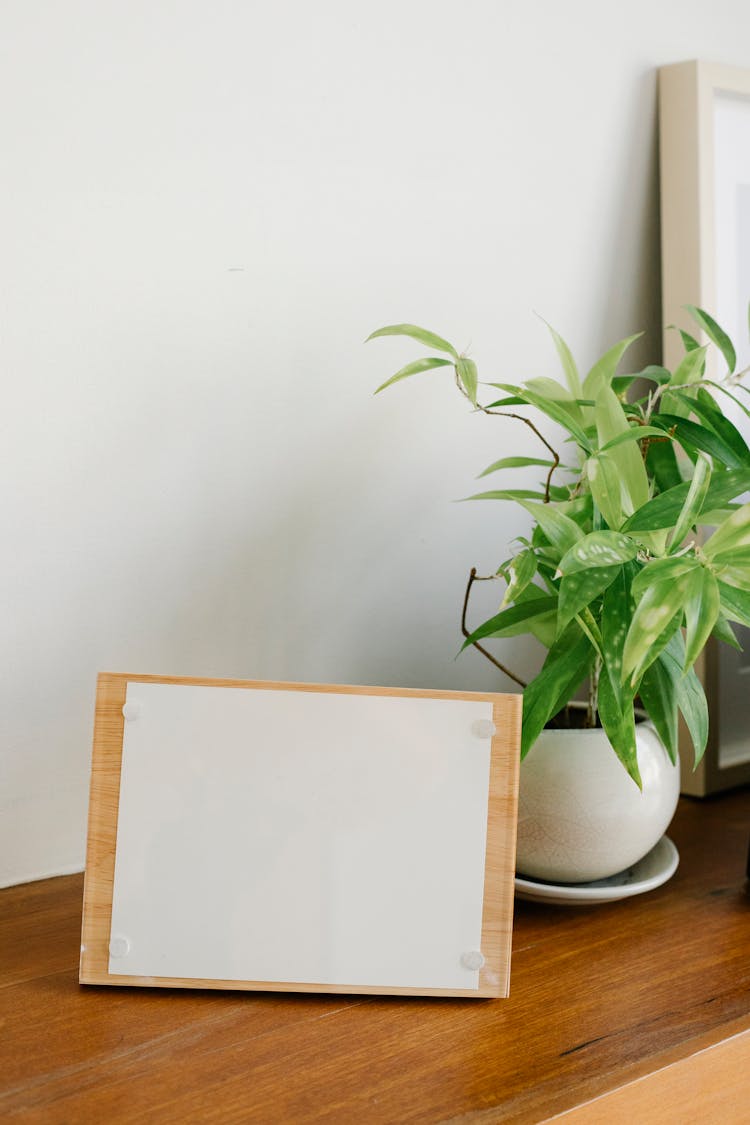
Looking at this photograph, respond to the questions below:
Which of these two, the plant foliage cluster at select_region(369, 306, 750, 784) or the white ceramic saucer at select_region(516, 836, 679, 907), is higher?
the plant foliage cluster at select_region(369, 306, 750, 784)

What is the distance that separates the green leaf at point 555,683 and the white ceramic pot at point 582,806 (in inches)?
1.8

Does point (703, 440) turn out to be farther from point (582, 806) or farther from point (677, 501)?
point (582, 806)

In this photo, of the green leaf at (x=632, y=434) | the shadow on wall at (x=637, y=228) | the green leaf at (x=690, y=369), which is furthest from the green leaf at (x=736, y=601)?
the shadow on wall at (x=637, y=228)

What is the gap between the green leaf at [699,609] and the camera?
2.05 ft

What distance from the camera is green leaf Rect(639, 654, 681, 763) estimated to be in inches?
29.3

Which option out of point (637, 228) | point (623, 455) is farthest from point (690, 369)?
point (637, 228)

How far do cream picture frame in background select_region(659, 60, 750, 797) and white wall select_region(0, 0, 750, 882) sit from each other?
0.05 m

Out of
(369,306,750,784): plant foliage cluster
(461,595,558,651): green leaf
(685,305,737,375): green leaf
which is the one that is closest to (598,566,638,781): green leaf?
(369,306,750,784): plant foliage cluster

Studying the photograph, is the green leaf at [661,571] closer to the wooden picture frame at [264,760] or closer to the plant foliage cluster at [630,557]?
the plant foliage cluster at [630,557]

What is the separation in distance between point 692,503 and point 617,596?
9 cm

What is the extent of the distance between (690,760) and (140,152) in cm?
75

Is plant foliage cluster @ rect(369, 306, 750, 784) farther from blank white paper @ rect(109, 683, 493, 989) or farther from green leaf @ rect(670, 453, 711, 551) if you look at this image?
blank white paper @ rect(109, 683, 493, 989)

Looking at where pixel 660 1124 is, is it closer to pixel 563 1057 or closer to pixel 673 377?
pixel 563 1057

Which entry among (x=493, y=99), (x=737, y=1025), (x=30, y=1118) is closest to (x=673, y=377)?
(x=493, y=99)
